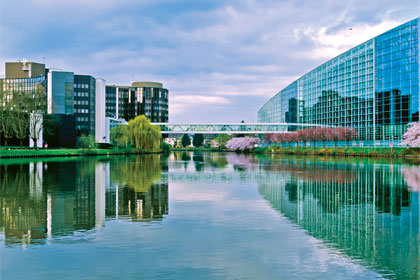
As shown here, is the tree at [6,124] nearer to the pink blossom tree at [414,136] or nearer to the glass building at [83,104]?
the glass building at [83,104]

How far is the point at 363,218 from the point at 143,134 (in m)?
83.3

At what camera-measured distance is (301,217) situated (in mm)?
14141

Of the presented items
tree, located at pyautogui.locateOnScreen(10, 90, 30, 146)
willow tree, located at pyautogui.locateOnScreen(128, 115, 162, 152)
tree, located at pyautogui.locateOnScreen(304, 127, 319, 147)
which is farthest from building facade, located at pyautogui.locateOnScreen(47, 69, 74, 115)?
tree, located at pyautogui.locateOnScreen(304, 127, 319, 147)

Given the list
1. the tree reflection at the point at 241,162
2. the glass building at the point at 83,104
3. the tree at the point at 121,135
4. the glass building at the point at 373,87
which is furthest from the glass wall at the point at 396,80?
the glass building at the point at 83,104

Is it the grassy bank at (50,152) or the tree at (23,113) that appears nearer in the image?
the grassy bank at (50,152)

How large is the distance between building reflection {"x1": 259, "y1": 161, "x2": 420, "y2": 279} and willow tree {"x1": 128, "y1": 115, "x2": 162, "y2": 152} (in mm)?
72184

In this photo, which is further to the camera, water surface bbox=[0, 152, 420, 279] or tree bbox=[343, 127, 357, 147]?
tree bbox=[343, 127, 357, 147]

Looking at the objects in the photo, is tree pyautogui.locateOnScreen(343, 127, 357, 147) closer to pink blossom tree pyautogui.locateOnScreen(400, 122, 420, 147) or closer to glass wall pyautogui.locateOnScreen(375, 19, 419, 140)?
glass wall pyautogui.locateOnScreen(375, 19, 419, 140)

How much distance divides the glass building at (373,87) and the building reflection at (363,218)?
65112 millimetres

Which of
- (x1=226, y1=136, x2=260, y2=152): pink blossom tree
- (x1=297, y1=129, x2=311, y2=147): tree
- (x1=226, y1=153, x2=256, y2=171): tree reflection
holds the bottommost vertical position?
(x1=226, y1=153, x2=256, y2=171): tree reflection

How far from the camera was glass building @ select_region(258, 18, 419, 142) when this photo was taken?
81250 millimetres

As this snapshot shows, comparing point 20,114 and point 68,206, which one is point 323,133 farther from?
point 68,206

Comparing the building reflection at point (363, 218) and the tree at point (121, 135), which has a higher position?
the tree at point (121, 135)

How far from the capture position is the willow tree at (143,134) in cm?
9375
